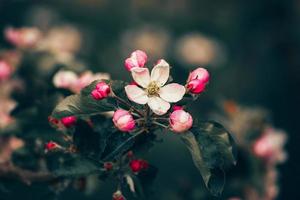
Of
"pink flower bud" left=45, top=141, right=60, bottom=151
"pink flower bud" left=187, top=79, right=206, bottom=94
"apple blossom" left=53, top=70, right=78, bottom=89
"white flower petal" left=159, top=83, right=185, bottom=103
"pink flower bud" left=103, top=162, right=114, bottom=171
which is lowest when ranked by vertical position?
"pink flower bud" left=103, top=162, right=114, bottom=171

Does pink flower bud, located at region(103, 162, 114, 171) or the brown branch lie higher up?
pink flower bud, located at region(103, 162, 114, 171)

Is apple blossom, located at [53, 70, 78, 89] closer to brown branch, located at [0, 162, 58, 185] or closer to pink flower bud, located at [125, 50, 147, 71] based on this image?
brown branch, located at [0, 162, 58, 185]

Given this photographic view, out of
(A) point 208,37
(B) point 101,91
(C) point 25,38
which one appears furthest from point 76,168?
(A) point 208,37

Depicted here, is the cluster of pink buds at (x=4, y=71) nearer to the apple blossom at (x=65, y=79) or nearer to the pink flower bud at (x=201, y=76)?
the apple blossom at (x=65, y=79)

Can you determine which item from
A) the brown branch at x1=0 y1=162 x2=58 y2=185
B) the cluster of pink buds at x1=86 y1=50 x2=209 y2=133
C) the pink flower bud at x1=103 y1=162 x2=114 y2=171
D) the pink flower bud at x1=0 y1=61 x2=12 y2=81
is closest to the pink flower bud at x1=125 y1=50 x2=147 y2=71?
the cluster of pink buds at x1=86 y1=50 x2=209 y2=133

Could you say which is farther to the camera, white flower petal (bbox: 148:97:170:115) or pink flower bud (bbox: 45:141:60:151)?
pink flower bud (bbox: 45:141:60:151)

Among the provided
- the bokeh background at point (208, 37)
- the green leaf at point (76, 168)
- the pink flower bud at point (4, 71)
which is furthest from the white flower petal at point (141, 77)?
the bokeh background at point (208, 37)
